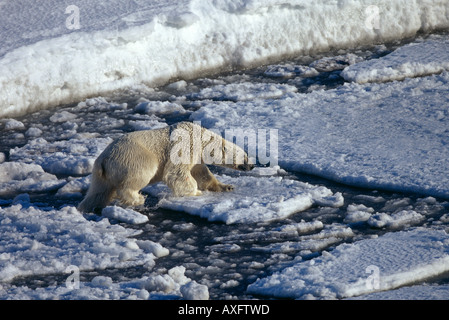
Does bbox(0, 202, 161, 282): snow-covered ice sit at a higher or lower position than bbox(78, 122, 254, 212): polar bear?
lower

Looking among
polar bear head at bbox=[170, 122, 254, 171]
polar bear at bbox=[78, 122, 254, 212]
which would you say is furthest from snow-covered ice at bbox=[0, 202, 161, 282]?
polar bear head at bbox=[170, 122, 254, 171]

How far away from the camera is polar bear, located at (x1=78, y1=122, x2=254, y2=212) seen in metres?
5.45

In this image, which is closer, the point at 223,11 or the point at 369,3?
the point at 223,11

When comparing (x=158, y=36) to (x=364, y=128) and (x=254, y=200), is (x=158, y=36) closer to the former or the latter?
(x=364, y=128)

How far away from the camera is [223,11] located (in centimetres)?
988

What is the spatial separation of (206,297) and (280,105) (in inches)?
170

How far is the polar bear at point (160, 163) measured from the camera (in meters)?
5.45

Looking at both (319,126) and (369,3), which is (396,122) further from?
(369,3)

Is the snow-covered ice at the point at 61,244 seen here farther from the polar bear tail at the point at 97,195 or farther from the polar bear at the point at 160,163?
the polar bear at the point at 160,163

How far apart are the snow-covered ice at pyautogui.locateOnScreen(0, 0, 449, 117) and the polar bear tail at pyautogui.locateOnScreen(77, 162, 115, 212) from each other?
10.9 ft

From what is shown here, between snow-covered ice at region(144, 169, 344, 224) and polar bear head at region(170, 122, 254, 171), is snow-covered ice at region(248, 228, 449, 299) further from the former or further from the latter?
polar bear head at region(170, 122, 254, 171)

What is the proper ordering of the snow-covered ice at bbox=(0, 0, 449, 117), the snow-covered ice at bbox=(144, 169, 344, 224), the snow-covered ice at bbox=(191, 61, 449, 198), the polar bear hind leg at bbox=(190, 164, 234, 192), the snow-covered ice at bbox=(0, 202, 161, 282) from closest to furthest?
the snow-covered ice at bbox=(0, 202, 161, 282), the snow-covered ice at bbox=(144, 169, 344, 224), the polar bear hind leg at bbox=(190, 164, 234, 192), the snow-covered ice at bbox=(191, 61, 449, 198), the snow-covered ice at bbox=(0, 0, 449, 117)

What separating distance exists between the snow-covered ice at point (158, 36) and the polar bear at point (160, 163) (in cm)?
336

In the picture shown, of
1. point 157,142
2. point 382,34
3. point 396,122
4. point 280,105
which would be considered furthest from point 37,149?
point 382,34
